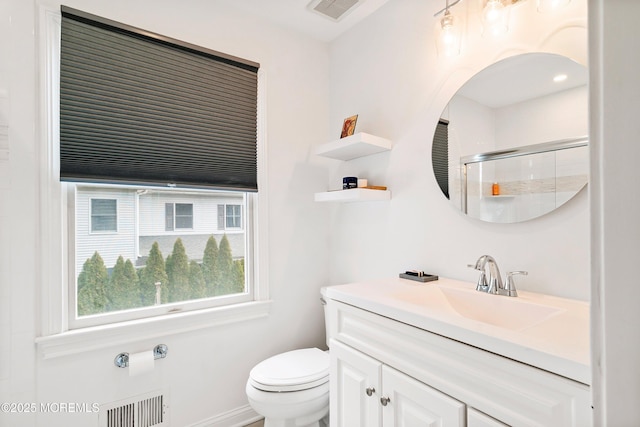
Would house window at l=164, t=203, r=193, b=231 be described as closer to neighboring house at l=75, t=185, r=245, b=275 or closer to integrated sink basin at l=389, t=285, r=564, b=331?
neighboring house at l=75, t=185, r=245, b=275

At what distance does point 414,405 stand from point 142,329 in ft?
4.36

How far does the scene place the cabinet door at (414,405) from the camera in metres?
0.89

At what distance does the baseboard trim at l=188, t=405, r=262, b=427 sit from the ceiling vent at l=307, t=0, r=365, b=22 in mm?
2420

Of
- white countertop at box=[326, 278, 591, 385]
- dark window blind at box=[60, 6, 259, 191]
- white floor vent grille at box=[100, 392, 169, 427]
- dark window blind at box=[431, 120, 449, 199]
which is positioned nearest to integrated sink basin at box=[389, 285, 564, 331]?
white countertop at box=[326, 278, 591, 385]

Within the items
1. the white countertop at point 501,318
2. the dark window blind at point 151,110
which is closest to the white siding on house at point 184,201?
the dark window blind at point 151,110

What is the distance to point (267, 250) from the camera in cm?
198

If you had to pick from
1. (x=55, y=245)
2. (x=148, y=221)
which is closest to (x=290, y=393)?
(x=148, y=221)

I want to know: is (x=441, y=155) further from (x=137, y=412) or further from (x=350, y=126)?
(x=137, y=412)

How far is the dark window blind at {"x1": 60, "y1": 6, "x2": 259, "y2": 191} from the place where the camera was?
1.46 m

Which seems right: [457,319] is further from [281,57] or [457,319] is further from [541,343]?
[281,57]

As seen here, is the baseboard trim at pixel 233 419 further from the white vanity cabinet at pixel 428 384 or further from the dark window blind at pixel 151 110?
the dark window blind at pixel 151 110

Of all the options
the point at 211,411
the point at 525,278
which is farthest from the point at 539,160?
the point at 211,411

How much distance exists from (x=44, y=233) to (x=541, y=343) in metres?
1.88

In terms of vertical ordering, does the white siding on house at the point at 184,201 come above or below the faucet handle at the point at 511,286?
above
